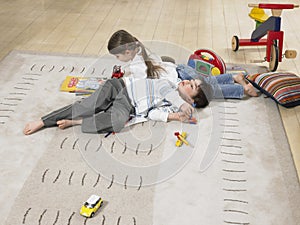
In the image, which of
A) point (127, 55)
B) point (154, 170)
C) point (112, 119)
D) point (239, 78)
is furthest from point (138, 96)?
point (239, 78)

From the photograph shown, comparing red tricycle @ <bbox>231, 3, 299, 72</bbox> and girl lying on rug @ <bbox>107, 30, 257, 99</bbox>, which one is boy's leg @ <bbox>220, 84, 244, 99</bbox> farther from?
red tricycle @ <bbox>231, 3, 299, 72</bbox>

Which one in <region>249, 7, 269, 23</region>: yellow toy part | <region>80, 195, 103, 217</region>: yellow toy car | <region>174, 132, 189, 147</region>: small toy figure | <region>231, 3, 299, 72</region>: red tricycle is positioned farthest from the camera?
<region>249, 7, 269, 23</region>: yellow toy part

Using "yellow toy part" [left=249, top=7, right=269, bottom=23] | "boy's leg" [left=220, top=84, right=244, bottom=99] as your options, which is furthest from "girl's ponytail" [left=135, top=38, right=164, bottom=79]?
"yellow toy part" [left=249, top=7, right=269, bottom=23]

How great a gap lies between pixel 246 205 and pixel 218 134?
0.50 metres

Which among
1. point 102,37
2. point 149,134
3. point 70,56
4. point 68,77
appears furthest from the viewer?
point 102,37

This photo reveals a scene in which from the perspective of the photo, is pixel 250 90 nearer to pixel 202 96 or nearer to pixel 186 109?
pixel 202 96

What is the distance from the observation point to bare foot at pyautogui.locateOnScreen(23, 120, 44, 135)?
2107mm

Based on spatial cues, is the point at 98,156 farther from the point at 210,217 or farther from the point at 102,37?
the point at 102,37

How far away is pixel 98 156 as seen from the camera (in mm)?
1958

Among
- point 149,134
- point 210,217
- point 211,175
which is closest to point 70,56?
point 149,134

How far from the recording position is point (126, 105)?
222cm

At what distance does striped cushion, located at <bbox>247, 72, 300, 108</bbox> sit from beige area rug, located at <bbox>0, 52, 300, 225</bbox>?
0.23 feet

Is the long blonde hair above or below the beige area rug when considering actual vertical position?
above

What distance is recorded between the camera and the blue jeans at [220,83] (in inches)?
95.4
